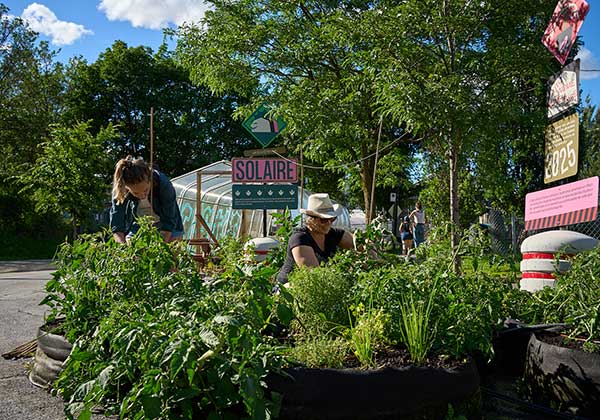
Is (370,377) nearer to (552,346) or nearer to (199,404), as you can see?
(199,404)

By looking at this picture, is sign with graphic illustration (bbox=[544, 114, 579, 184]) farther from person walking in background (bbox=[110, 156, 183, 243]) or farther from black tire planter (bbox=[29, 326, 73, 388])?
black tire planter (bbox=[29, 326, 73, 388])

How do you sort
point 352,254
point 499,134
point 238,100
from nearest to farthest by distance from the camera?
point 352,254
point 499,134
point 238,100

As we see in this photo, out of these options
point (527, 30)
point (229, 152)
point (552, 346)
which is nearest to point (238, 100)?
point (229, 152)

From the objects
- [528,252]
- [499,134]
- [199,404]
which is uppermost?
[499,134]

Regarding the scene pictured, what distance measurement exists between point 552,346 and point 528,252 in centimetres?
309

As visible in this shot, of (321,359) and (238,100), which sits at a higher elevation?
(238,100)

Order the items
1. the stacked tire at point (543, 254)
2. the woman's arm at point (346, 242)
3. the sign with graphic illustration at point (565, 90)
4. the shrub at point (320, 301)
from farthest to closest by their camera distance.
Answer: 1. the stacked tire at point (543, 254)
2. the sign with graphic illustration at point (565, 90)
3. the woman's arm at point (346, 242)
4. the shrub at point (320, 301)

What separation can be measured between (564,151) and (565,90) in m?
0.56

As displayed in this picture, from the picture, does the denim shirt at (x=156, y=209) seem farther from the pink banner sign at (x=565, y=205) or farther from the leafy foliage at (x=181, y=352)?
the pink banner sign at (x=565, y=205)

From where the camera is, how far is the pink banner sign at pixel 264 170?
11328mm

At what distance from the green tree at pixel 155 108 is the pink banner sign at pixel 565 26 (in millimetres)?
30193

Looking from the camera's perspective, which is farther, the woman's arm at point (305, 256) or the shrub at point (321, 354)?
the woman's arm at point (305, 256)

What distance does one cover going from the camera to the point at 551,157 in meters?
6.18

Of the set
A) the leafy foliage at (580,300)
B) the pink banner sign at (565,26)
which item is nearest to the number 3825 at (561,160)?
the pink banner sign at (565,26)
